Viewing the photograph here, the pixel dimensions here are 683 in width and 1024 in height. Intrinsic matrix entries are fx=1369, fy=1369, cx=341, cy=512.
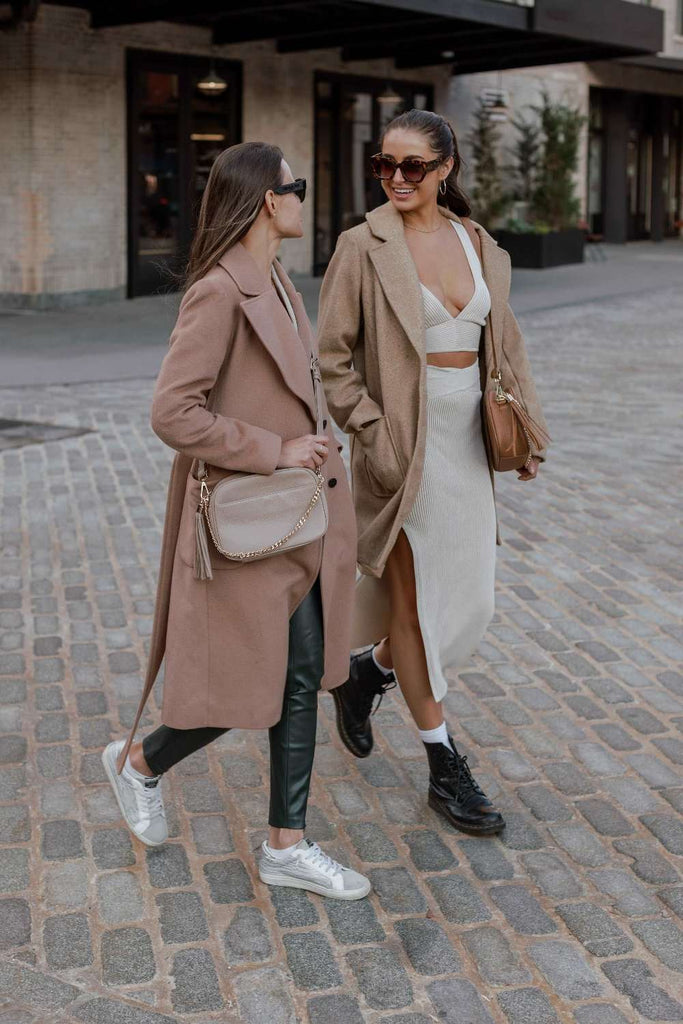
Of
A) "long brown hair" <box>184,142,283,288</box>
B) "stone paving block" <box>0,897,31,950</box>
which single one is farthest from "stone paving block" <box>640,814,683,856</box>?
"long brown hair" <box>184,142,283,288</box>

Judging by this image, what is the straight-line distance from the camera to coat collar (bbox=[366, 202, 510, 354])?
12.1 ft

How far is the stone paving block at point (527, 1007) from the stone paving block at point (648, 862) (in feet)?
2.19

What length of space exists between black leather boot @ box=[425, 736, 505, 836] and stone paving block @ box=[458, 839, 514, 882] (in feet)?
0.13

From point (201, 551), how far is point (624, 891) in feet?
4.62

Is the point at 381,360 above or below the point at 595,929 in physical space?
above

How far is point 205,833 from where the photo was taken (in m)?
3.83

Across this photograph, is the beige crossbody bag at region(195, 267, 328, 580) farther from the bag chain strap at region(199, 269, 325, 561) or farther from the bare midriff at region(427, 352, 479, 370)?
the bare midriff at region(427, 352, 479, 370)

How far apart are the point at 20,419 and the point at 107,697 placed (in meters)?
5.88

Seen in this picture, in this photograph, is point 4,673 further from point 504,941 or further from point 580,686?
point 504,941

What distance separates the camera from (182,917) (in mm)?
3361

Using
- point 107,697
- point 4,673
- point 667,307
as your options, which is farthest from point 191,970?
point 667,307

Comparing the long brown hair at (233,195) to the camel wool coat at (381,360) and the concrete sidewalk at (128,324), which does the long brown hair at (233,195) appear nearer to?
the camel wool coat at (381,360)

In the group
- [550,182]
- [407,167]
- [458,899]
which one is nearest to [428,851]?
[458,899]

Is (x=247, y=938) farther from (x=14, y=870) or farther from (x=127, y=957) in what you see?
(x=14, y=870)
